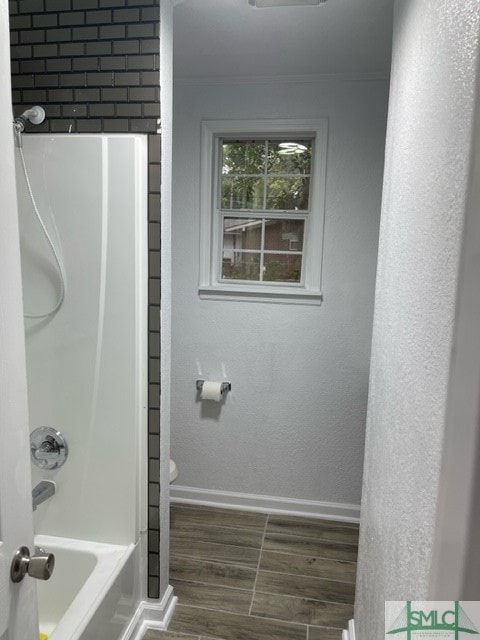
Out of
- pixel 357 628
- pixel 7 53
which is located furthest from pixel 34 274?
pixel 357 628

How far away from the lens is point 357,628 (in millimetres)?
1879

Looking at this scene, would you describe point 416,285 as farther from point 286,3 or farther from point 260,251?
point 260,251

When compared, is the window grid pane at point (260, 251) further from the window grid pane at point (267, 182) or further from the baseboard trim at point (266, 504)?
the baseboard trim at point (266, 504)

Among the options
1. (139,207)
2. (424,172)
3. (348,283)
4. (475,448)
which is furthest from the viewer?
(348,283)

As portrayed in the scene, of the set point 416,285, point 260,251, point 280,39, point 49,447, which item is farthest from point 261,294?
point 416,285

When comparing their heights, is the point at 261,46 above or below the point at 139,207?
above

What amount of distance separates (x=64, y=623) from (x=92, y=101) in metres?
1.84

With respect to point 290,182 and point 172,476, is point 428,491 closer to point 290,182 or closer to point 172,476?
point 172,476

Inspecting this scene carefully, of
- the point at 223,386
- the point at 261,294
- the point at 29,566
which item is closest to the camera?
the point at 29,566

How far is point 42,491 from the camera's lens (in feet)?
6.23

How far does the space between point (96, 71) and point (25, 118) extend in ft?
1.05

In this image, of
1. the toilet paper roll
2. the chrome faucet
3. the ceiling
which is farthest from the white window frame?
the chrome faucet

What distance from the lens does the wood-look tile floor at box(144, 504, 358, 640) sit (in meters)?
2.14

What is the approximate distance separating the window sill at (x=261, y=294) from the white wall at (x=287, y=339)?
0.04 meters
